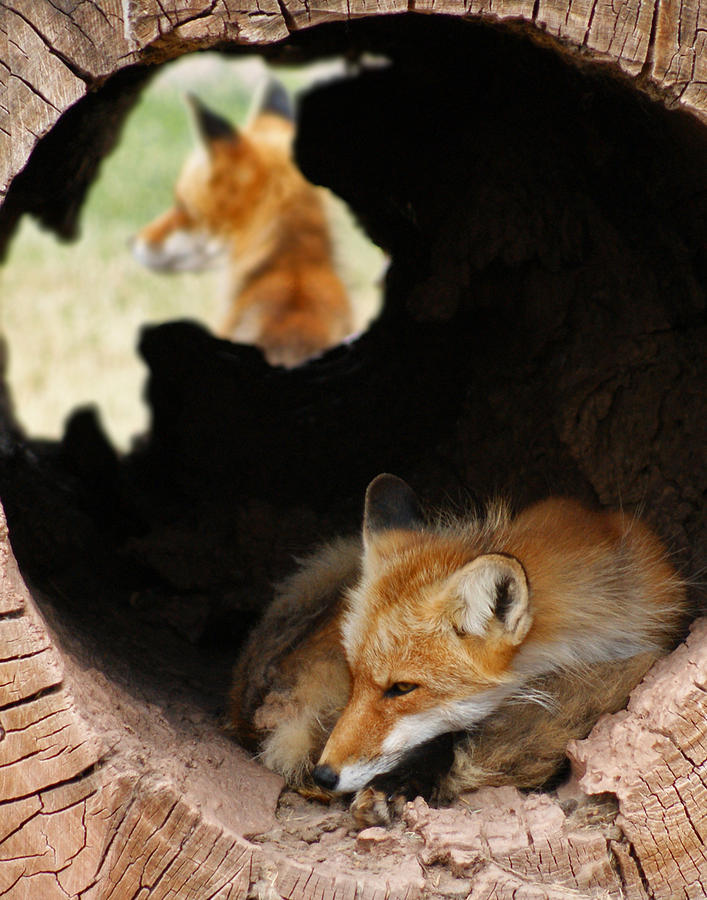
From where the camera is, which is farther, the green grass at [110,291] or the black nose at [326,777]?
the green grass at [110,291]

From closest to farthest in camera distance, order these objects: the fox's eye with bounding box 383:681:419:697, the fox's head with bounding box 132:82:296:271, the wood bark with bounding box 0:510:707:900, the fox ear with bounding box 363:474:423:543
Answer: the wood bark with bounding box 0:510:707:900 < the fox's eye with bounding box 383:681:419:697 < the fox ear with bounding box 363:474:423:543 < the fox's head with bounding box 132:82:296:271

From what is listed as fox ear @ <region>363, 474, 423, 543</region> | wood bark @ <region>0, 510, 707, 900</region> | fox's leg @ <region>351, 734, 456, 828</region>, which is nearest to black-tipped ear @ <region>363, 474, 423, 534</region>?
fox ear @ <region>363, 474, 423, 543</region>

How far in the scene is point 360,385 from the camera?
505 cm

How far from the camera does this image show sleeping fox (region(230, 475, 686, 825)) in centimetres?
272

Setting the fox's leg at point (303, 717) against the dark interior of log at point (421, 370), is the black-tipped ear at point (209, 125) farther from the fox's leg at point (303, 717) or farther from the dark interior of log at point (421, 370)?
the fox's leg at point (303, 717)

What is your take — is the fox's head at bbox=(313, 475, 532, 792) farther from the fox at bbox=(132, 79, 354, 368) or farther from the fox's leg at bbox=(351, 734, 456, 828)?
the fox at bbox=(132, 79, 354, 368)

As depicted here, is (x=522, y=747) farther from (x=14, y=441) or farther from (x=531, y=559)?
(x=14, y=441)

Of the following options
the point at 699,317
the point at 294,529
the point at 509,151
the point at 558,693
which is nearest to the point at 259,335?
the point at 294,529

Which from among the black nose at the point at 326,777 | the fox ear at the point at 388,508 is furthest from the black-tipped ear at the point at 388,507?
the black nose at the point at 326,777

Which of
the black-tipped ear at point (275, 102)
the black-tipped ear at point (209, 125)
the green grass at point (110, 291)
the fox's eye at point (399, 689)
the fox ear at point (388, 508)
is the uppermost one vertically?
the black-tipped ear at point (275, 102)

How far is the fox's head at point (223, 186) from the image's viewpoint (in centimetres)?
811

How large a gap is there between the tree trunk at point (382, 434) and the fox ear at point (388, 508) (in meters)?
0.90

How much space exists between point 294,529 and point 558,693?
216 cm

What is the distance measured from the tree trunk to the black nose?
9 cm
